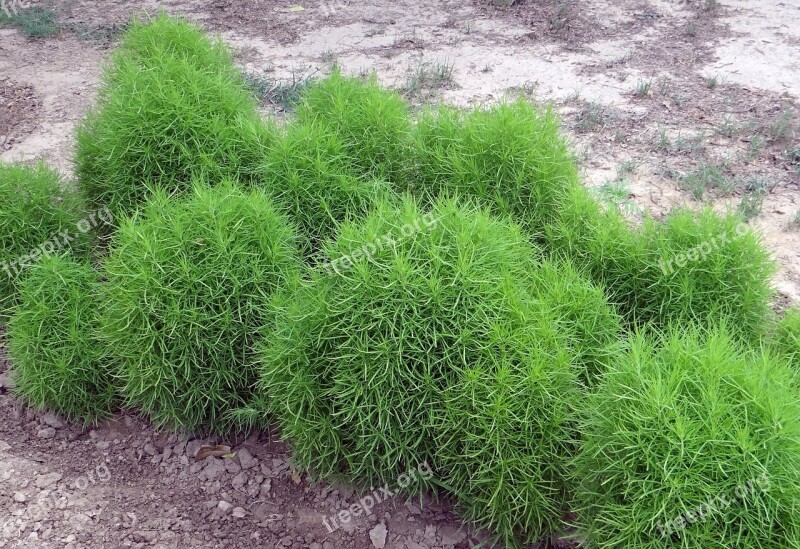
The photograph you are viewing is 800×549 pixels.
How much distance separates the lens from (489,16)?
653 cm

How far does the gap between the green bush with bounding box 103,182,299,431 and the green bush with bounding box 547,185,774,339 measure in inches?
43.5

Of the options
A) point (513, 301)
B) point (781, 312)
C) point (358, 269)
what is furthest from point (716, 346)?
point (781, 312)

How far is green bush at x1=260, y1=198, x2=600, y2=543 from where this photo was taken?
7.01ft

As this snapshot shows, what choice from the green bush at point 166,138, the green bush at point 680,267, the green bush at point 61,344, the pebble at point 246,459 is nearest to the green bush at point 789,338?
the green bush at point 680,267

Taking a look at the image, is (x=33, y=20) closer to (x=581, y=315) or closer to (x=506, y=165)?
(x=506, y=165)

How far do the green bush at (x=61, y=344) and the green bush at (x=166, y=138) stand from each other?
1.20ft

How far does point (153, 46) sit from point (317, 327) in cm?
204

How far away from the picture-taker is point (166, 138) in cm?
304

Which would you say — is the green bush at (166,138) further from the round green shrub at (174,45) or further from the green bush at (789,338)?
the green bush at (789,338)

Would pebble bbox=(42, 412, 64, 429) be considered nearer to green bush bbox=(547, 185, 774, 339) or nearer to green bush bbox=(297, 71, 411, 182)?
green bush bbox=(297, 71, 411, 182)

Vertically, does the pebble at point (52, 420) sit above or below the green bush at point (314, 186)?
below

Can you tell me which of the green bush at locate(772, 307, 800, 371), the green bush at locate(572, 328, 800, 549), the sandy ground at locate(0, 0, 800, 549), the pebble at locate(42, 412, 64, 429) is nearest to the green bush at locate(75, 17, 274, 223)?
the pebble at locate(42, 412, 64, 429)

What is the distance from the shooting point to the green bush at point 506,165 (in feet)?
9.40

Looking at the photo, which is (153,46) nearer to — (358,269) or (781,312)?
(358,269)
